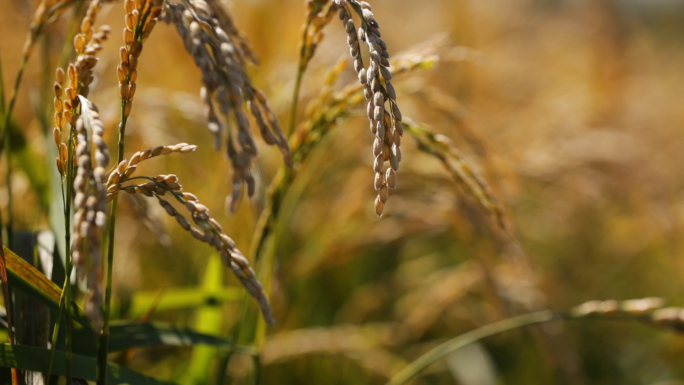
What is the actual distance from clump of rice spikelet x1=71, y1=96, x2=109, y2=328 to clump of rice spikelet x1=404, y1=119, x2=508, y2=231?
0.45m

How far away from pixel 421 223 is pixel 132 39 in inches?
44.8

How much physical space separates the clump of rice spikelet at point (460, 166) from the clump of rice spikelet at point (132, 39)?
367mm

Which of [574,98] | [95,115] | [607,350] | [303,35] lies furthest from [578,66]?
[95,115]

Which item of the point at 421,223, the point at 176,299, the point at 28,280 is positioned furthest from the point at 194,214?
the point at 421,223

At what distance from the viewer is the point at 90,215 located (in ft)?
1.43

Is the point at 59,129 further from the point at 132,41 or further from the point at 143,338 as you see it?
the point at 143,338

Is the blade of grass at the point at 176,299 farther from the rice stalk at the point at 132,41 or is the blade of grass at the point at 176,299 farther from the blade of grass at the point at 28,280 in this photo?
the rice stalk at the point at 132,41

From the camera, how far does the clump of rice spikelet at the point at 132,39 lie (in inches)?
22.7

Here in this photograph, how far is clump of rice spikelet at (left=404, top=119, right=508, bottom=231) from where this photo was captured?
804 mm

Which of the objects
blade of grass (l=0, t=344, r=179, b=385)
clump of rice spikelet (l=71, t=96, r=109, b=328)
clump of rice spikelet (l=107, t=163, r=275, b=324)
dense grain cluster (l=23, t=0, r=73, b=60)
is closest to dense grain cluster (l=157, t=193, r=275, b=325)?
clump of rice spikelet (l=107, t=163, r=275, b=324)

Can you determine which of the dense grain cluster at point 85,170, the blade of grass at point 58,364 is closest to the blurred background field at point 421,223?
the dense grain cluster at point 85,170

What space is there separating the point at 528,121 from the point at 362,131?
1.42 m

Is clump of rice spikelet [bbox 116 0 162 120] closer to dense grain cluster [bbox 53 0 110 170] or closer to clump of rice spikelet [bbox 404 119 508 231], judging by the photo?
dense grain cluster [bbox 53 0 110 170]

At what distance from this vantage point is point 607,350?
7.90ft
